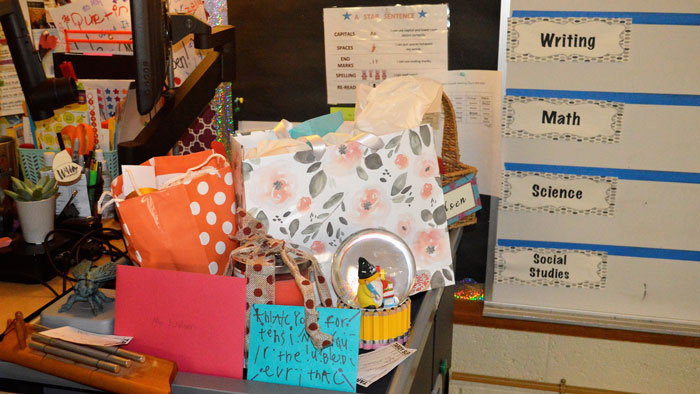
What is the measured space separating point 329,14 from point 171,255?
1127mm

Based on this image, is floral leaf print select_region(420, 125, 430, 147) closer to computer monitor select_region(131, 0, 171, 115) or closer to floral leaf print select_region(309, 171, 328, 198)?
floral leaf print select_region(309, 171, 328, 198)

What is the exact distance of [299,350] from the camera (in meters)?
0.88

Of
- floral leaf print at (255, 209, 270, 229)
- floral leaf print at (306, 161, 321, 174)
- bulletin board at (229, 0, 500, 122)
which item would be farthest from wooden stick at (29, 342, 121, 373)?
bulletin board at (229, 0, 500, 122)

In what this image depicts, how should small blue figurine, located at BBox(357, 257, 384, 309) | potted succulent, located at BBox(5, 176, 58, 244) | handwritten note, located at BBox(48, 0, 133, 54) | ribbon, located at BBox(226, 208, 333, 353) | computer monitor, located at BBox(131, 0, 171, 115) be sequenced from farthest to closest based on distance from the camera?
handwritten note, located at BBox(48, 0, 133, 54) < potted succulent, located at BBox(5, 176, 58, 244) < computer monitor, located at BBox(131, 0, 171, 115) < small blue figurine, located at BBox(357, 257, 384, 309) < ribbon, located at BBox(226, 208, 333, 353)

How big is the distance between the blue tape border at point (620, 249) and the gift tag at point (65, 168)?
1.17m

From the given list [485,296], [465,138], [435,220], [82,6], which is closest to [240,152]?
[435,220]

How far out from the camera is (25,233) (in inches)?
58.4

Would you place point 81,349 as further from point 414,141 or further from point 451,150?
point 451,150

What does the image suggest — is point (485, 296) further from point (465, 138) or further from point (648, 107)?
point (648, 107)

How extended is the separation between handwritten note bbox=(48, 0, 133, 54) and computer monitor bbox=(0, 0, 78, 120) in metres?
0.73

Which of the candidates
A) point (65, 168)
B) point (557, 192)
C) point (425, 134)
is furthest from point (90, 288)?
point (557, 192)

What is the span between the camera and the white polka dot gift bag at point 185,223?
0.96 m

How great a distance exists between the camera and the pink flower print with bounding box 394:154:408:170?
1.08 m

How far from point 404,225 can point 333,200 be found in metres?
0.15
